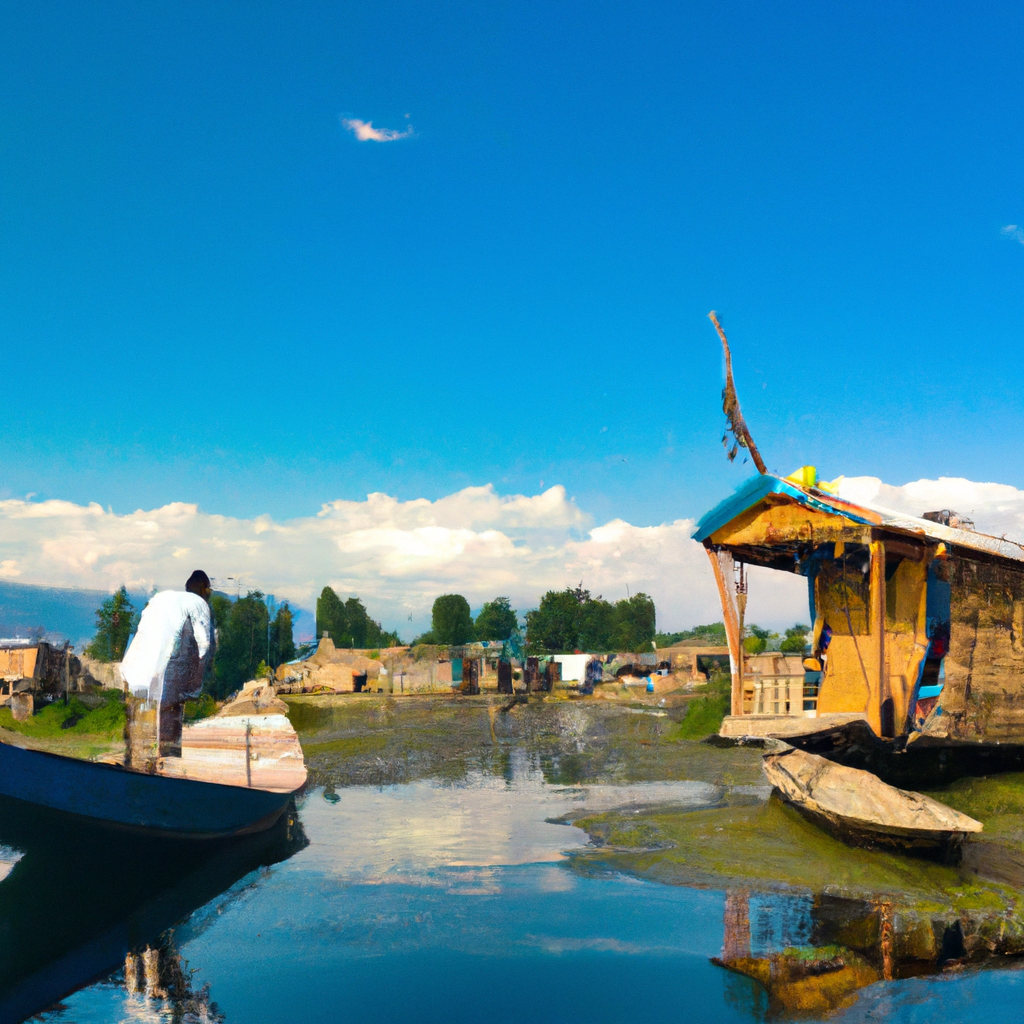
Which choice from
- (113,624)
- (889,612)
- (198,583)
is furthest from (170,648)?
(113,624)

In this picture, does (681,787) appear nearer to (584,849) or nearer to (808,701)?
(808,701)

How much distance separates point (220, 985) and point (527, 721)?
20.3 meters

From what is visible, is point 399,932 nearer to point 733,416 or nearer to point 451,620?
point 733,416

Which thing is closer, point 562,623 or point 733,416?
point 733,416

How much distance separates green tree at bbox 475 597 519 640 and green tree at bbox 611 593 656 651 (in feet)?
48.2

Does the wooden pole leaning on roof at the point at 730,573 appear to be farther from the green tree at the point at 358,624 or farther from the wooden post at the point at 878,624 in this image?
the green tree at the point at 358,624

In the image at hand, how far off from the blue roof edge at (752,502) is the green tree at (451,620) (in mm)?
87436

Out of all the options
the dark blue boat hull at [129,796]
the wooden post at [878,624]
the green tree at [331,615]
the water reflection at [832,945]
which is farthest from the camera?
the green tree at [331,615]

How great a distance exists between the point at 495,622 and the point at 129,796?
10540cm

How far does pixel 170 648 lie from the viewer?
771 cm

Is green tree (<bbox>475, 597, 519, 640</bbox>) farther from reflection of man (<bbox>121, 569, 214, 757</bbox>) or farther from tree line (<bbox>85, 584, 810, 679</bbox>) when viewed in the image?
reflection of man (<bbox>121, 569, 214, 757</bbox>)

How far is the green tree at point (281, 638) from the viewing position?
5294 centimetres

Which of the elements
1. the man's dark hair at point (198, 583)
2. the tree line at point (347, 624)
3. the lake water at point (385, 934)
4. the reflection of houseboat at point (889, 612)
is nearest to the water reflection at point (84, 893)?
the lake water at point (385, 934)

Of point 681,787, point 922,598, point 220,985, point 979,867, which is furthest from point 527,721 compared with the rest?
point 220,985
